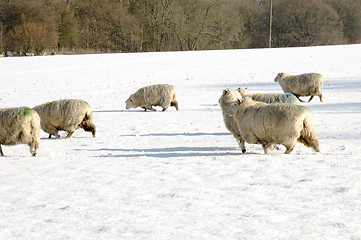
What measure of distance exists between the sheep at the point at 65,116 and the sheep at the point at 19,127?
2.63m

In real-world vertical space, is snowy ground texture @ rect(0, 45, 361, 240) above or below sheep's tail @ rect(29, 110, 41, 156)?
below

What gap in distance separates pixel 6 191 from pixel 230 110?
4.75m

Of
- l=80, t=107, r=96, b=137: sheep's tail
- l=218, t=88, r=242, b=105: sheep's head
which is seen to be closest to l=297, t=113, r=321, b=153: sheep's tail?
l=218, t=88, r=242, b=105: sheep's head

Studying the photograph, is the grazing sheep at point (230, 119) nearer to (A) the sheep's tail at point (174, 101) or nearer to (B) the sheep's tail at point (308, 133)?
(B) the sheep's tail at point (308, 133)

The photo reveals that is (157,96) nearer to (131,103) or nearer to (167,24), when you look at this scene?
(131,103)

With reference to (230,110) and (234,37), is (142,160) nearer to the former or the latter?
(230,110)

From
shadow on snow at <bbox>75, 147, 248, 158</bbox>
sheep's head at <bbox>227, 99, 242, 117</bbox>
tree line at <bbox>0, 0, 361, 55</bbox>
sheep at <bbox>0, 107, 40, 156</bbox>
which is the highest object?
tree line at <bbox>0, 0, 361, 55</bbox>

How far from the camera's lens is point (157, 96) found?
17531 millimetres

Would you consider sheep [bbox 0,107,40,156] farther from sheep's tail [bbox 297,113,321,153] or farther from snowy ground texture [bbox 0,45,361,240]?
sheep's tail [bbox 297,113,321,153]

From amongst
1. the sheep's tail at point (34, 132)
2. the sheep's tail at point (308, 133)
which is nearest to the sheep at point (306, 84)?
the sheep's tail at point (308, 133)

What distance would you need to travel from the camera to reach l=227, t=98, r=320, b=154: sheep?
311 inches

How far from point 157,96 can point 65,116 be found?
5.95 metres

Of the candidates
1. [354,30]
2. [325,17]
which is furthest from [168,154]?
[354,30]

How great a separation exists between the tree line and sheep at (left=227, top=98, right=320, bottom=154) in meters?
44.1
